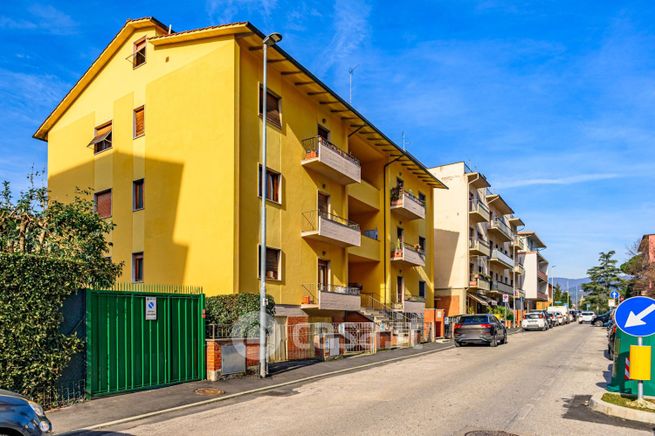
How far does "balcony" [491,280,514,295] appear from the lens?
5177 centimetres

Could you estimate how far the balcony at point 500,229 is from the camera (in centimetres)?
5309

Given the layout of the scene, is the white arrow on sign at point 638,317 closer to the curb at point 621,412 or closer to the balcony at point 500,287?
the curb at point 621,412

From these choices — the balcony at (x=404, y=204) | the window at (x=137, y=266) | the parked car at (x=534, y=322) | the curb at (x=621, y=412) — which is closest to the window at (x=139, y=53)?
the window at (x=137, y=266)

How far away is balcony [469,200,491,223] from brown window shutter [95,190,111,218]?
98.3ft

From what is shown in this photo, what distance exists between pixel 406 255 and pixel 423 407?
68.7 ft

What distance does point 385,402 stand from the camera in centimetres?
1088

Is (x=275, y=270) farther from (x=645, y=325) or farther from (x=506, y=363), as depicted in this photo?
(x=645, y=325)

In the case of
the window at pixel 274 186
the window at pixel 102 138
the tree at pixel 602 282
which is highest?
the window at pixel 102 138

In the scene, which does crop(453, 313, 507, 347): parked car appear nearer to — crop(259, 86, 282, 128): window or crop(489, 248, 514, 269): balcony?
crop(259, 86, 282, 128): window

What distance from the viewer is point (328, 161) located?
23062mm

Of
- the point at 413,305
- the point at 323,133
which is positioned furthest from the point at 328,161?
the point at 413,305

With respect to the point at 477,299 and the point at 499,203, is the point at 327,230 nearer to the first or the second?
the point at 477,299

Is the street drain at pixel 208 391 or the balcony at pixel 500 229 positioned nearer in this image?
the street drain at pixel 208 391

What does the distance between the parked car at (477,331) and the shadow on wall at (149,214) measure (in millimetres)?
13907
